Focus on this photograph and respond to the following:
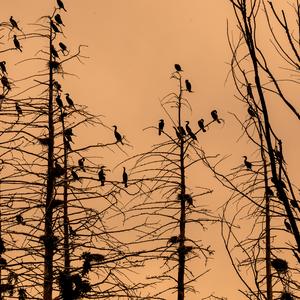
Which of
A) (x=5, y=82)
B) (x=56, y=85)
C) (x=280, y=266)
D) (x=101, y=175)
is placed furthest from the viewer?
(x=280, y=266)

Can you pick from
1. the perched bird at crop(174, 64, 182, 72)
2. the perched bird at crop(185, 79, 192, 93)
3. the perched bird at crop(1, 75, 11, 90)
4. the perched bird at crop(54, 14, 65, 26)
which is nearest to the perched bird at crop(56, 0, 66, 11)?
the perched bird at crop(54, 14, 65, 26)

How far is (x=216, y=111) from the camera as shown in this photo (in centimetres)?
1880

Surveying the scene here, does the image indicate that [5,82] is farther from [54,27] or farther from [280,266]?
[280,266]

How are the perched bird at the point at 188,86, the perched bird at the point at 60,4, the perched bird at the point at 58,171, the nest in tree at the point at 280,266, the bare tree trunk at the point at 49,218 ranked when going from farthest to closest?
the perched bird at the point at 188,86
the nest in tree at the point at 280,266
the perched bird at the point at 60,4
the perched bird at the point at 58,171
the bare tree trunk at the point at 49,218

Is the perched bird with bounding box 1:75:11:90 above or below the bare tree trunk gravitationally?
above

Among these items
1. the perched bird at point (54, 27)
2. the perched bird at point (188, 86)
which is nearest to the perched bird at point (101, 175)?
the perched bird at point (54, 27)

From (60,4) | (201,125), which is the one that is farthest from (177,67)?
(60,4)

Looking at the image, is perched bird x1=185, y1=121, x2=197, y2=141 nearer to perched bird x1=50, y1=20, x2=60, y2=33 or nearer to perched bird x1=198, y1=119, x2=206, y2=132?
perched bird x1=198, y1=119, x2=206, y2=132

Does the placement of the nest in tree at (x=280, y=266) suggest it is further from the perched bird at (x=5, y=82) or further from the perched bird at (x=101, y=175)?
the perched bird at (x=5, y=82)

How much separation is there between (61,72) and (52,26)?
1325mm

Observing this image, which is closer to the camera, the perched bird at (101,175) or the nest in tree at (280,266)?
the perched bird at (101,175)

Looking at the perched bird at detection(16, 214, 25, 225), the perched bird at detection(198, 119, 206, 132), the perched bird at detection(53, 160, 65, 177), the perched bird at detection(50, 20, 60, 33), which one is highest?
the perched bird at detection(50, 20, 60, 33)

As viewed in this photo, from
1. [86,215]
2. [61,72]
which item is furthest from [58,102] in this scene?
[86,215]

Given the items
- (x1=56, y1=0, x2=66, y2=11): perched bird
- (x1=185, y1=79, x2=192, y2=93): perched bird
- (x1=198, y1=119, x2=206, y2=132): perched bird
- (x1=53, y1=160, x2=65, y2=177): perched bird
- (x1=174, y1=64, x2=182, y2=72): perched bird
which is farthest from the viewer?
(x1=174, y1=64, x2=182, y2=72): perched bird
